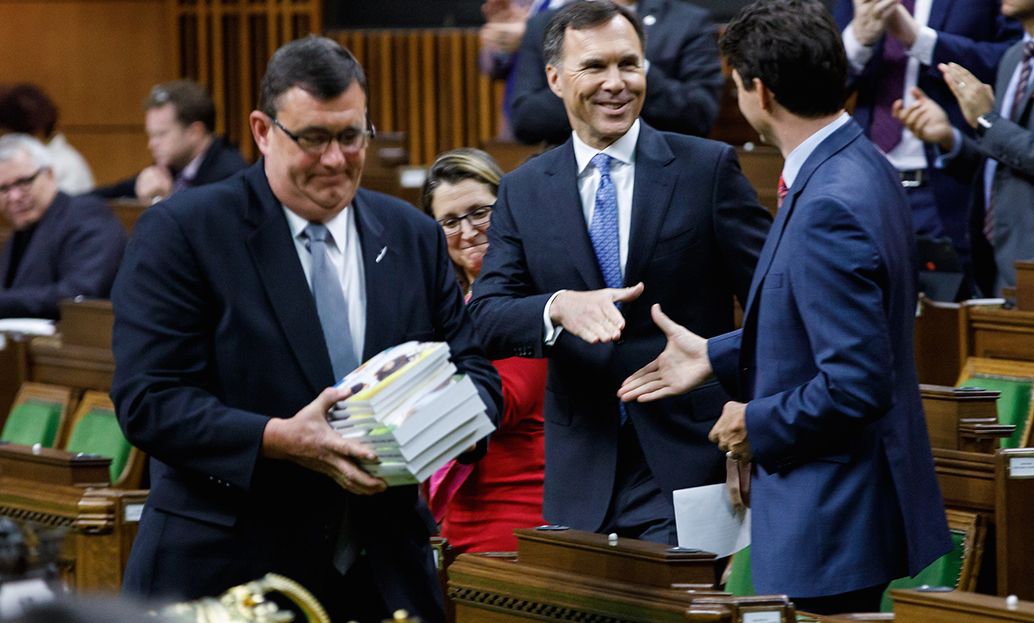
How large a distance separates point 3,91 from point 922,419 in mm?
6192

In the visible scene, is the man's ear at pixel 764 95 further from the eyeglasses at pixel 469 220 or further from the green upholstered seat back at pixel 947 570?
the eyeglasses at pixel 469 220

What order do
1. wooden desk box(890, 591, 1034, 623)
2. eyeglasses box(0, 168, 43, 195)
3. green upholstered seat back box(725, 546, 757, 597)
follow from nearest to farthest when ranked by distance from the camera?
wooden desk box(890, 591, 1034, 623), green upholstered seat back box(725, 546, 757, 597), eyeglasses box(0, 168, 43, 195)

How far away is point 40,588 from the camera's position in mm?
1174

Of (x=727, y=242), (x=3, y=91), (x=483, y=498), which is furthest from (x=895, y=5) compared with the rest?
(x=3, y=91)

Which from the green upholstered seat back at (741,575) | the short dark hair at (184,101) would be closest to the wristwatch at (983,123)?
the green upholstered seat back at (741,575)

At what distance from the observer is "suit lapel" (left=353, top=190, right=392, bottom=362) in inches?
77.5

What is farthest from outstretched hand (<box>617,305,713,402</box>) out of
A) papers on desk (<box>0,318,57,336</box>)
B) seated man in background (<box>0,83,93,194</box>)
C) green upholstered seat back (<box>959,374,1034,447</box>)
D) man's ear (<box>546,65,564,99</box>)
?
seated man in background (<box>0,83,93,194</box>)

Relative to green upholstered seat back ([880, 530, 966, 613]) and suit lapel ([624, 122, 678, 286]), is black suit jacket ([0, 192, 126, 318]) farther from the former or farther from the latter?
green upholstered seat back ([880, 530, 966, 613])

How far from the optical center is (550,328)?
243 centimetres

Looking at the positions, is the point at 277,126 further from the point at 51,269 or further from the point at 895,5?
the point at 51,269

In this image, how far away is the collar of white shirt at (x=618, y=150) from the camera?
102 inches

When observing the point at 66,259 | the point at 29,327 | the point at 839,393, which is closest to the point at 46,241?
the point at 66,259

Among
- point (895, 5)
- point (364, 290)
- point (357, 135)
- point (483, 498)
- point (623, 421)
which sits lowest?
point (483, 498)

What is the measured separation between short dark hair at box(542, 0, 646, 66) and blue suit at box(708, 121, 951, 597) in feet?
2.23
